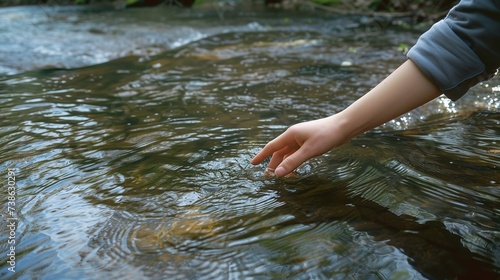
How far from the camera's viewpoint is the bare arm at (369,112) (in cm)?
161

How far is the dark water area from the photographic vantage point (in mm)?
1431

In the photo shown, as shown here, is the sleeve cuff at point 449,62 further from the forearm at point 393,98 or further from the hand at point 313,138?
the hand at point 313,138

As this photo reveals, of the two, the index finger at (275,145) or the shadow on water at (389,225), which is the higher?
the index finger at (275,145)

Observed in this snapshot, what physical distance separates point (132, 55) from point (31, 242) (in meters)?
4.05

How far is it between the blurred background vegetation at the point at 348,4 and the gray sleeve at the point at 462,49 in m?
6.17

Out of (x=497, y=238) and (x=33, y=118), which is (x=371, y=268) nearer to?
(x=497, y=238)

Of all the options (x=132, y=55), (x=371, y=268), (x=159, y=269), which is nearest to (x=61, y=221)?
(x=159, y=269)

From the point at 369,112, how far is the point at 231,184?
24.6 inches

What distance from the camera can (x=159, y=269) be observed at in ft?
4.60

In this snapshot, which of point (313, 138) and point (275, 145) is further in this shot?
point (275, 145)

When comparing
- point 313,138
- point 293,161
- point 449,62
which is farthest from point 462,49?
point 293,161

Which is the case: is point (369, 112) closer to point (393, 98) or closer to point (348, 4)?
point (393, 98)

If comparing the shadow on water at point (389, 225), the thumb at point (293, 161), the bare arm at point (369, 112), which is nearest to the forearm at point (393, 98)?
the bare arm at point (369, 112)

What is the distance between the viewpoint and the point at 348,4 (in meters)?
8.97
